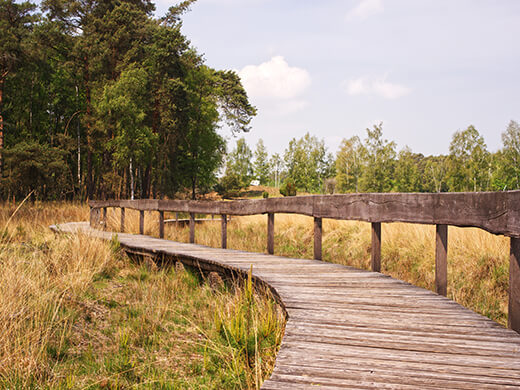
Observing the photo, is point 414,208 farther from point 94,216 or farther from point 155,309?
point 94,216

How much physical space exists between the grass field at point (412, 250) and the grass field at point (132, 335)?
10.9ft

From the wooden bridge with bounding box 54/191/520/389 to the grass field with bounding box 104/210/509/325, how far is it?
1773 mm

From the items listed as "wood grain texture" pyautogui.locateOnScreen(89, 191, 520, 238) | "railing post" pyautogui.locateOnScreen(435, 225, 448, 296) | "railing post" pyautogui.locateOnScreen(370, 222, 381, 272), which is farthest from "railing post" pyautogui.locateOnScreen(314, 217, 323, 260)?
"railing post" pyautogui.locateOnScreen(435, 225, 448, 296)

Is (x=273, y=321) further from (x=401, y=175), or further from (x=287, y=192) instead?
(x=401, y=175)

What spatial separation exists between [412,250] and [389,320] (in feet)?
18.2

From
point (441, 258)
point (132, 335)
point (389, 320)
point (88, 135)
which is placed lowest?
point (132, 335)

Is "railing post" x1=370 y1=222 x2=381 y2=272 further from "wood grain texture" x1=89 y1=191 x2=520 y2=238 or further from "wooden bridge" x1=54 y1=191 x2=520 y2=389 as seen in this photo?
"wood grain texture" x1=89 y1=191 x2=520 y2=238

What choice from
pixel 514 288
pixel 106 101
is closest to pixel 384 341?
pixel 514 288

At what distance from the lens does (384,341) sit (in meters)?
2.57

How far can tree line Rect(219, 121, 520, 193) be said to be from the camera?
55.1 meters

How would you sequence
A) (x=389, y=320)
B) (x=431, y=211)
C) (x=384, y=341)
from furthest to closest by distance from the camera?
(x=431, y=211) → (x=389, y=320) → (x=384, y=341)

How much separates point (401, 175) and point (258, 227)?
70508 millimetres

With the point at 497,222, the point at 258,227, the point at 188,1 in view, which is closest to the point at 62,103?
the point at 188,1

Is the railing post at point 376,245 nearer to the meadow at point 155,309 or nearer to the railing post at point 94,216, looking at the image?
the meadow at point 155,309
